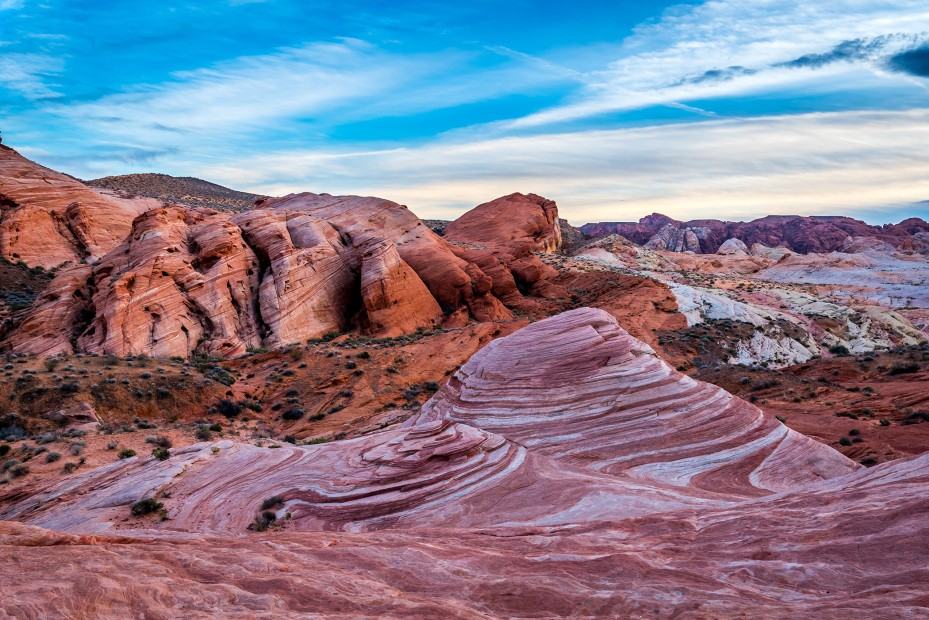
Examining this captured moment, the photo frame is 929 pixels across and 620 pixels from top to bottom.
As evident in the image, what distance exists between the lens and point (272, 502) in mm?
12180

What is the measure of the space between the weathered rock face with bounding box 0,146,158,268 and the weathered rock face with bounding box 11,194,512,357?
11.6 metres

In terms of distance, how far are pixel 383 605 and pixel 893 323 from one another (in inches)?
2026

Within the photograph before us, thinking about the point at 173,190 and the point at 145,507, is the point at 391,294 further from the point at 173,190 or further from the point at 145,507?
the point at 173,190

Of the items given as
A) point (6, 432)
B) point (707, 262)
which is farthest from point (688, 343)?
point (707, 262)

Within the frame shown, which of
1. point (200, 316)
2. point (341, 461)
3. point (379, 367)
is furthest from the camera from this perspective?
point (200, 316)

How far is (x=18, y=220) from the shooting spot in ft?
147

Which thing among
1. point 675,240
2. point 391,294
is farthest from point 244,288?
point 675,240

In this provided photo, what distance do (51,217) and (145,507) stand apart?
4529cm

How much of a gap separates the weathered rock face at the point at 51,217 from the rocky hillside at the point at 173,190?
17930 mm

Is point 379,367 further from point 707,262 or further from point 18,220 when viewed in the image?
point 707,262

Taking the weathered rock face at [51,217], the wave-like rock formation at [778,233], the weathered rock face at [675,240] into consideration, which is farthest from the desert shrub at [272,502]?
the weathered rock face at [675,240]

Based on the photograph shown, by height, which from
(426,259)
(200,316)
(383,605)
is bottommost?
(383,605)

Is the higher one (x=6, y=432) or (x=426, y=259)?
(x=426, y=259)

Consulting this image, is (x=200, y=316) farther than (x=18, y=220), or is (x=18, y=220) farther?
(x=18, y=220)
